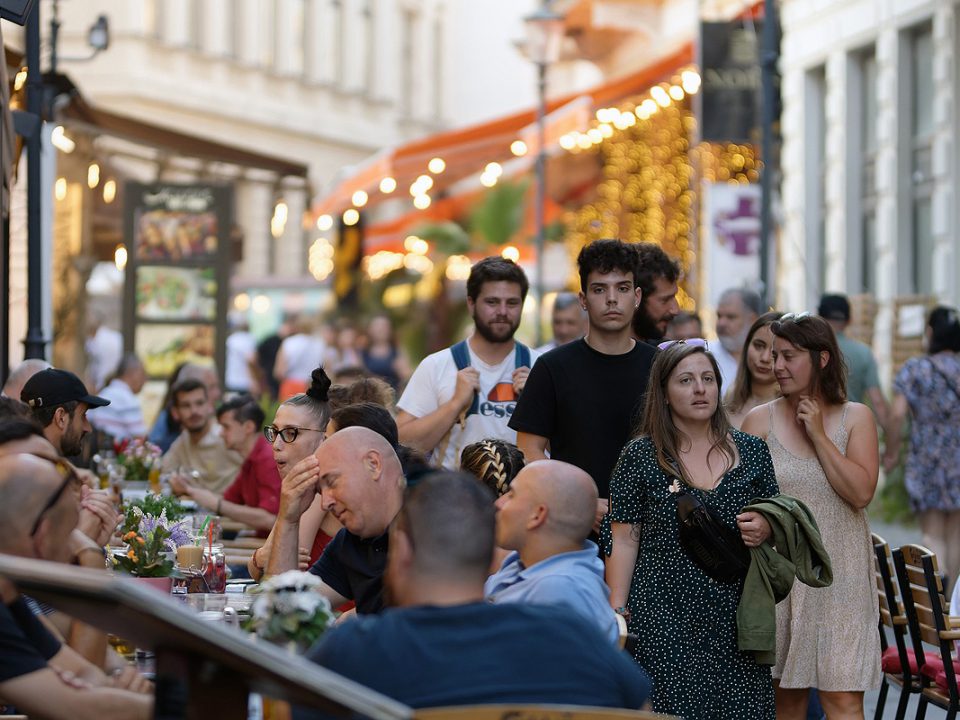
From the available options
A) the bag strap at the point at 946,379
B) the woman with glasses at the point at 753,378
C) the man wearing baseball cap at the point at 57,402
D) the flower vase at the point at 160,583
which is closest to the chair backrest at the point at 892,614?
the woman with glasses at the point at 753,378

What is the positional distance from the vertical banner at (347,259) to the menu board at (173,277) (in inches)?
449

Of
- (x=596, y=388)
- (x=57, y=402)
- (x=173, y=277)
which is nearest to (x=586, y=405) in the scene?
(x=596, y=388)

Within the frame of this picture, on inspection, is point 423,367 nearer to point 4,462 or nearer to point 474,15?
point 4,462

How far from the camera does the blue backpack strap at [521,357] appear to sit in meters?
8.68

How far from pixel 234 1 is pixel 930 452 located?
1488 inches

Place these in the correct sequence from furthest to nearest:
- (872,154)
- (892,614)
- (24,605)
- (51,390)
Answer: (872,154) → (51,390) → (892,614) → (24,605)

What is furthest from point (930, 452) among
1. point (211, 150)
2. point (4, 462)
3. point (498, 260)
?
point (211, 150)

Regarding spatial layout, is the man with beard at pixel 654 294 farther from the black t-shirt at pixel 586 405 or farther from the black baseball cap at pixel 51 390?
the black baseball cap at pixel 51 390

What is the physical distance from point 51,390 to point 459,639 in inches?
186

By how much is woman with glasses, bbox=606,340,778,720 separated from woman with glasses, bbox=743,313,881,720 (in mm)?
853

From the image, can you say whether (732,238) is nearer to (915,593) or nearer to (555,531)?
(915,593)

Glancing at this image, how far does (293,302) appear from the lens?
37625 millimetres

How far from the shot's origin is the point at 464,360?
8.70m

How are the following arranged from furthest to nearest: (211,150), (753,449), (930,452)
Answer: (211,150)
(930,452)
(753,449)
